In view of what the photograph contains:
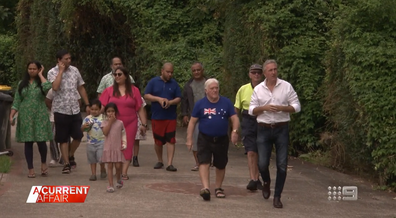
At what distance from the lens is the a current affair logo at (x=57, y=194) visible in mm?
10047

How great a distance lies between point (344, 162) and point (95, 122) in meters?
4.06

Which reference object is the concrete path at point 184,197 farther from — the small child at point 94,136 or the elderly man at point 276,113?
the elderly man at point 276,113

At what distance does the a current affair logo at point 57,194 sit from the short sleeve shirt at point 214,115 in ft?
5.80

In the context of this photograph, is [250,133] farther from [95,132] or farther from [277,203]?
[95,132]

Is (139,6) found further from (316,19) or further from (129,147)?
(129,147)

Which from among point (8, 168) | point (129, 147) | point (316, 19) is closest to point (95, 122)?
point (129, 147)

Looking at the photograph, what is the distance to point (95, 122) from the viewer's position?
39.1 ft

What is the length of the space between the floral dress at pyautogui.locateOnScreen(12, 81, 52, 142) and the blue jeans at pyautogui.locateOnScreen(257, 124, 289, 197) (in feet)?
11.4

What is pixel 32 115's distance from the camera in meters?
12.0

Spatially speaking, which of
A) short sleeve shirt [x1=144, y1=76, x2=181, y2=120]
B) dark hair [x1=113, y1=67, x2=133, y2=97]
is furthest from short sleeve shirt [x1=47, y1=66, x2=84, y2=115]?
short sleeve shirt [x1=144, y1=76, x2=181, y2=120]

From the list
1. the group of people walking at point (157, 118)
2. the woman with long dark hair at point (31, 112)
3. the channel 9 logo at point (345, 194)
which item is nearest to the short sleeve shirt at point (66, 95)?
the group of people walking at point (157, 118)

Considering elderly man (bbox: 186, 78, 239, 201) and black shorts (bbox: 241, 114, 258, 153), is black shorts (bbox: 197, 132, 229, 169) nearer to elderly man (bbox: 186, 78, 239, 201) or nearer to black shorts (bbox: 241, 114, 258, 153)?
elderly man (bbox: 186, 78, 239, 201)

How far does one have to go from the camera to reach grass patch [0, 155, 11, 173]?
1238cm

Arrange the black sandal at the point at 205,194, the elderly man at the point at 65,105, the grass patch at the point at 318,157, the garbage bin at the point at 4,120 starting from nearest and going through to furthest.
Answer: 1. the black sandal at the point at 205,194
2. the elderly man at the point at 65,105
3. the grass patch at the point at 318,157
4. the garbage bin at the point at 4,120
